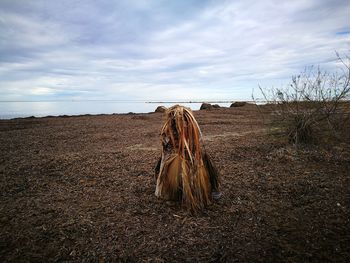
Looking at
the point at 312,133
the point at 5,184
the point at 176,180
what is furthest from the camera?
the point at 312,133

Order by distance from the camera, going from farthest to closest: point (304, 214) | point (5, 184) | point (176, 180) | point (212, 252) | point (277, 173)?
point (277, 173)
point (5, 184)
point (176, 180)
point (304, 214)
point (212, 252)

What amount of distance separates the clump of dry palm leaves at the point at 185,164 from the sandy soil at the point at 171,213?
21 centimetres

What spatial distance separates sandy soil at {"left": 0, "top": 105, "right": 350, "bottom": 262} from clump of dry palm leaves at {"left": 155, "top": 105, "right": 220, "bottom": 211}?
0.21 metres

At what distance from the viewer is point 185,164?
357 centimetres

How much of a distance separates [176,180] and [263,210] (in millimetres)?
1375

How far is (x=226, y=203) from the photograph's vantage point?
387cm

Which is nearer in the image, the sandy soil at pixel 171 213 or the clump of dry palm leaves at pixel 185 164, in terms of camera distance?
the sandy soil at pixel 171 213

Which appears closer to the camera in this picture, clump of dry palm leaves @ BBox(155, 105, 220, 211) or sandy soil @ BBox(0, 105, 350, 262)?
sandy soil @ BBox(0, 105, 350, 262)

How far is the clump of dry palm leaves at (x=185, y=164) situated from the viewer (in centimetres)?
358

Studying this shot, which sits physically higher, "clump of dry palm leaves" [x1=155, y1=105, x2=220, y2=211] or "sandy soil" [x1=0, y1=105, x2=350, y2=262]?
"clump of dry palm leaves" [x1=155, y1=105, x2=220, y2=211]

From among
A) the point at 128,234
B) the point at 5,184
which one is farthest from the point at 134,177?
the point at 5,184

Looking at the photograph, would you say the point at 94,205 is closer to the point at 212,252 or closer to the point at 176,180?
the point at 176,180

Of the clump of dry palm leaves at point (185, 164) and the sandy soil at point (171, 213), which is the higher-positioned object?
the clump of dry palm leaves at point (185, 164)

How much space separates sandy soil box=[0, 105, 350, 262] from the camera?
2.76 m
